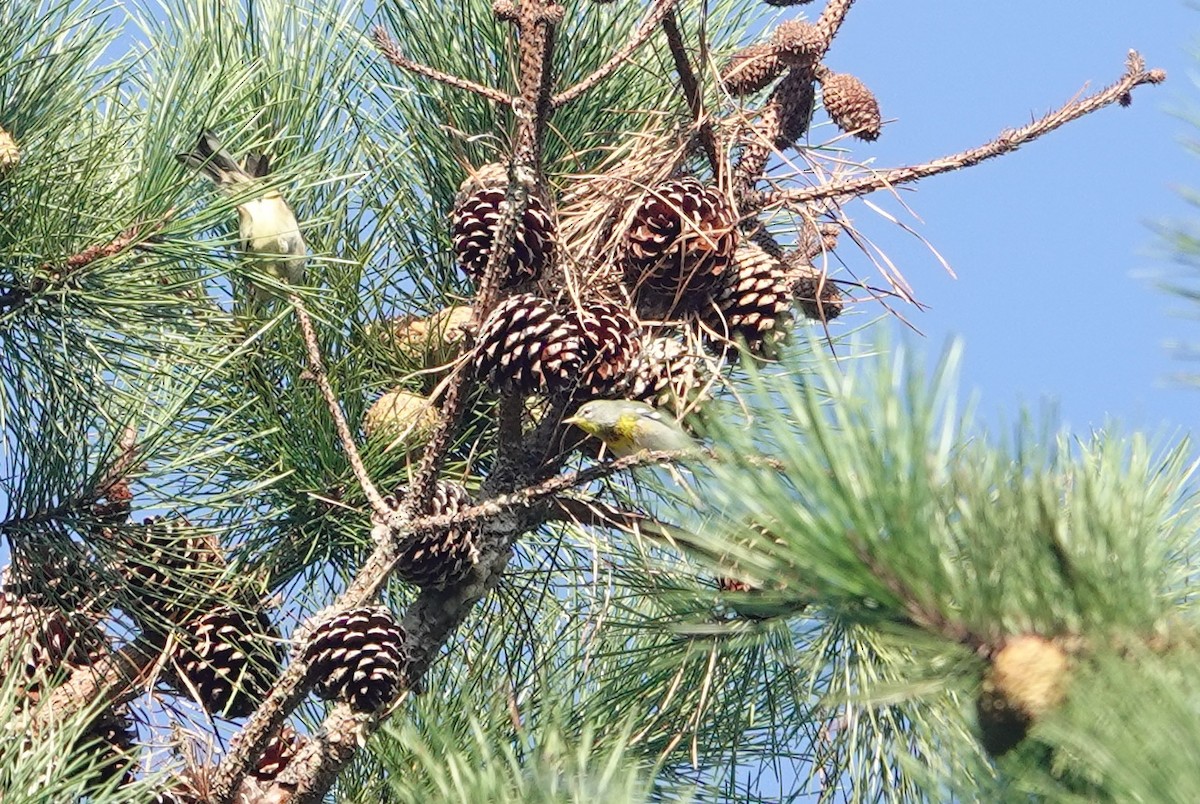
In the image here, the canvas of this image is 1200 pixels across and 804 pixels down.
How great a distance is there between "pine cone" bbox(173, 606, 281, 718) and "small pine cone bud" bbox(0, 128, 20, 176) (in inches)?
20.7

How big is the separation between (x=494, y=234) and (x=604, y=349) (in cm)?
17

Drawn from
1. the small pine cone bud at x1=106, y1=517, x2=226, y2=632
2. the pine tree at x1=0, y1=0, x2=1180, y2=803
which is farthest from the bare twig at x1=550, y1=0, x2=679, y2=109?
the small pine cone bud at x1=106, y1=517, x2=226, y2=632

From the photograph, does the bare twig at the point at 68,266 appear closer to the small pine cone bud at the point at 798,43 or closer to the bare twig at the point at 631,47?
the bare twig at the point at 631,47

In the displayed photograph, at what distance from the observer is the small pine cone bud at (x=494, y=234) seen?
150 centimetres

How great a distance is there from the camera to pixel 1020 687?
655 mm

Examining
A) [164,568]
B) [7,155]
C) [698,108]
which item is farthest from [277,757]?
[698,108]

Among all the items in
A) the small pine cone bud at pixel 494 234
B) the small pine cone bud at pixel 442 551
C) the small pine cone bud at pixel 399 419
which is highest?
the small pine cone bud at pixel 494 234

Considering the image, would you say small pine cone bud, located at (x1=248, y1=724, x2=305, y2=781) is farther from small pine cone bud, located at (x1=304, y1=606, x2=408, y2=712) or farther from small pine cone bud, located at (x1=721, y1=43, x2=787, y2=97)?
small pine cone bud, located at (x1=721, y1=43, x2=787, y2=97)

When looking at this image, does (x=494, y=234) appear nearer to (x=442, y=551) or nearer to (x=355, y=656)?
(x=442, y=551)

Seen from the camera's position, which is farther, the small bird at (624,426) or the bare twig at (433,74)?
the small bird at (624,426)

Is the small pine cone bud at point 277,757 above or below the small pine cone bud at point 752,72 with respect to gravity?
below

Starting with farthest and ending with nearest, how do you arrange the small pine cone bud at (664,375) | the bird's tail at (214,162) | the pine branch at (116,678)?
the pine branch at (116,678), the small pine cone bud at (664,375), the bird's tail at (214,162)

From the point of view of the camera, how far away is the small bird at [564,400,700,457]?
4.82 feet

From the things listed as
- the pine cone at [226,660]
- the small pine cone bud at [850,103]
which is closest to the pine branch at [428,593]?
the pine cone at [226,660]
